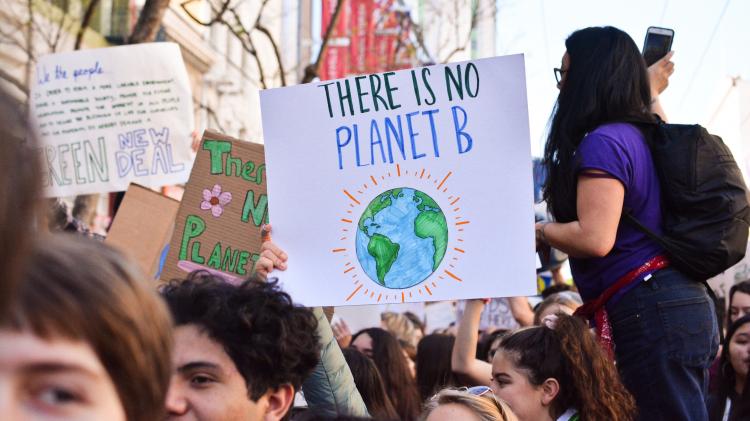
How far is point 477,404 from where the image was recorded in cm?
286

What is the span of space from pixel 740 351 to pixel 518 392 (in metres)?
1.59

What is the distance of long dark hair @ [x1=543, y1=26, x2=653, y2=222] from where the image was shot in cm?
315

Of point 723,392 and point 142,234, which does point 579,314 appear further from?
point 142,234

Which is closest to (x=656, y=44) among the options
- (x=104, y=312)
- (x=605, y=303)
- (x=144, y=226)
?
(x=605, y=303)

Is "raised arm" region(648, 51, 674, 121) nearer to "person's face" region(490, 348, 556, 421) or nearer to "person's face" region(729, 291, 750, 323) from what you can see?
"person's face" region(490, 348, 556, 421)

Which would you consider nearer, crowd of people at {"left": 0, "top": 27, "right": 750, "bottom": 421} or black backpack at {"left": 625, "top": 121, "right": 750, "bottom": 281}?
crowd of people at {"left": 0, "top": 27, "right": 750, "bottom": 421}

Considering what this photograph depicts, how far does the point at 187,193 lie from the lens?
3602 millimetres

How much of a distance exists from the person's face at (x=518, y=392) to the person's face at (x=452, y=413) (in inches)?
29.8

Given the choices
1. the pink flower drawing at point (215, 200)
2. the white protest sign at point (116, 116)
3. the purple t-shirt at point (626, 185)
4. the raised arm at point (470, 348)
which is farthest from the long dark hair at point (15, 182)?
the white protest sign at point (116, 116)

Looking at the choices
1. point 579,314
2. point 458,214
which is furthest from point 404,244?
point 579,314

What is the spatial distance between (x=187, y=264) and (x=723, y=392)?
8.71 ft

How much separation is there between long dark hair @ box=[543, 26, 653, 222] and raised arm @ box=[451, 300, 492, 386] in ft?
3.16

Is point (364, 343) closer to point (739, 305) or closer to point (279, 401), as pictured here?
point (739, 305)

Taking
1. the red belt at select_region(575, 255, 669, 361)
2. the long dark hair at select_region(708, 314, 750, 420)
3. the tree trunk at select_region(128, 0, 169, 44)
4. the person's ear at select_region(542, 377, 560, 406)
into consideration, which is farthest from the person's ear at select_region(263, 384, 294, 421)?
the tree trunk at select_region(128, 0, 169, 44)
